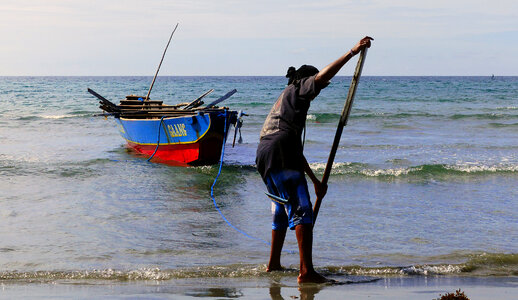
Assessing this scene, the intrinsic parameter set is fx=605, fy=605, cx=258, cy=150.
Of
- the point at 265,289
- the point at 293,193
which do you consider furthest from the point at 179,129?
the point at 293,193

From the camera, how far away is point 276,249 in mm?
5316

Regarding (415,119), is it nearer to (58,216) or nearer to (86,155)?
(86,155)

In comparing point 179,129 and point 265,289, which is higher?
point 179,129

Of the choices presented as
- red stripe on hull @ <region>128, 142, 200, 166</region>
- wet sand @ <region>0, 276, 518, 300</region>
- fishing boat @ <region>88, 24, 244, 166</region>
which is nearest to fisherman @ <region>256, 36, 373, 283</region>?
wet sand @ <region>0, 276, 518, 300</region>

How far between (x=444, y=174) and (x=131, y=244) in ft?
23.3

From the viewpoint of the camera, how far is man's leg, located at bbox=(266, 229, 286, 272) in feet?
17.1

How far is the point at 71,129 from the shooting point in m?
23.5

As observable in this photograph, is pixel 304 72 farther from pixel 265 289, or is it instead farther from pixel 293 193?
pixel 265 289

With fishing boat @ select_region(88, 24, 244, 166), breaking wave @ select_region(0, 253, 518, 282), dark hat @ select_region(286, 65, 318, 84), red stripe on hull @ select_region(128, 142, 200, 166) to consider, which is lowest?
breaking wave @ select_region(0, 253, 518, 282)

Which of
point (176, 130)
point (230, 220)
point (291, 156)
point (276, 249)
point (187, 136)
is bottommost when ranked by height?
point (230, 220)

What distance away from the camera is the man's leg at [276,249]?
5203mm

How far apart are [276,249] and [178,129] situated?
8.43 m

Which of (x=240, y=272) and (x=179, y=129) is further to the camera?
(x=179, y=129)

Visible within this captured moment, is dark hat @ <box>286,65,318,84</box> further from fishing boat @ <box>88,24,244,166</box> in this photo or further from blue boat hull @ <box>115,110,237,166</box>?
blue boat hull @ <box>115,110,237,166</box>
